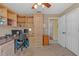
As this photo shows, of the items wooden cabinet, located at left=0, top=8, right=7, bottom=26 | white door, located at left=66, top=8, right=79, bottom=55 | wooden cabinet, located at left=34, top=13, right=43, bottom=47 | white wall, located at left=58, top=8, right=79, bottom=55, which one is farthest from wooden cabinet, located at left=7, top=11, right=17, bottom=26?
white door, located at left=66, top=8, right=79, bottom=55

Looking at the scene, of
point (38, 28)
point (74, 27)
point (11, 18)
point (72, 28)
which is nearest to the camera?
point (11, 18)

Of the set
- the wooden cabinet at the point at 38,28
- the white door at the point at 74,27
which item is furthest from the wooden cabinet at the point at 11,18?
the white door at the point at 74,27

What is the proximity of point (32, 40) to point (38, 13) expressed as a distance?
0.71 metres

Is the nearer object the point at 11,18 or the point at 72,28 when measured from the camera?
the point at 11,18

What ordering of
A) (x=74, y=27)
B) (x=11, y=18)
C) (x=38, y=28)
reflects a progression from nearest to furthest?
(x=11, y=18) → (x=38, y=28) → (x=74, y=27)

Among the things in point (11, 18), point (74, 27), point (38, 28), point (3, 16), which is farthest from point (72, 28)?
point (3, 16)

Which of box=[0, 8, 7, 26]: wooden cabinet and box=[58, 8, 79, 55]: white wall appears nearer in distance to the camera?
box=[0, 8, 7, 26]: wooden cabinet

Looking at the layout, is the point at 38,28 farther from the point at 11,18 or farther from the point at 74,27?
the point at 74,27

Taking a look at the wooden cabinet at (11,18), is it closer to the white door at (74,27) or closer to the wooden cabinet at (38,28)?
the wooden cabinet at (38,28)

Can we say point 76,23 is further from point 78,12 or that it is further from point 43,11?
point 43,11

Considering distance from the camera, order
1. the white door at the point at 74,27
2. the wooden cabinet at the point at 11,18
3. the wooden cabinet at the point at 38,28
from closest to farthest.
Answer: the wooden cabinet at the point at 11,18 → the wooden cabinet at the point at 38,28 → the white door at the point at 74,27

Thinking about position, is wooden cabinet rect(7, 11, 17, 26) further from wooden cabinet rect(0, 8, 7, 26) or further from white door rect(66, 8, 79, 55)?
white door rect(66, 8, 79, 55)

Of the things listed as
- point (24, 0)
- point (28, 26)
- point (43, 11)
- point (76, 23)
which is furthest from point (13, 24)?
point (24, 0)

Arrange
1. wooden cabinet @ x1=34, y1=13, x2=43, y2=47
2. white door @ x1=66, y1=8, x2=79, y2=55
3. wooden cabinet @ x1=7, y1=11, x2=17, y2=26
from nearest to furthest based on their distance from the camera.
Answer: wooden cabinet @ x1=7, y1=11, x2=17, y2=26 → wooden cabinet @ x1=34, y1=13, x2=43, y2=47 → white door @ x1=66, y1=8, x2=79, y2=55
